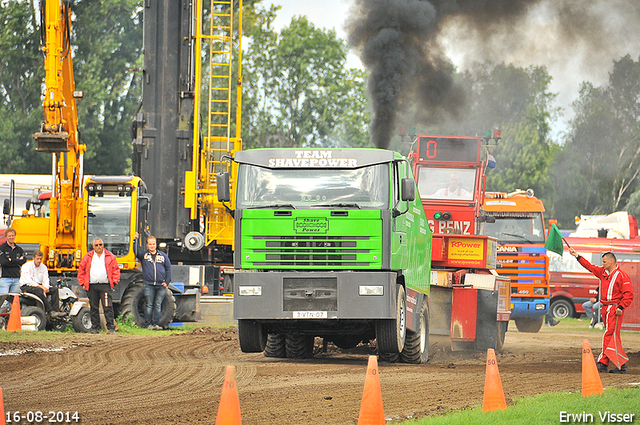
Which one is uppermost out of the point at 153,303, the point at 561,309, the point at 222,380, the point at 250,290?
the point at 250,290

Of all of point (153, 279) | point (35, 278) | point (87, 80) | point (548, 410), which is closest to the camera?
point (548, 410)

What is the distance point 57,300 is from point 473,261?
27.9 feet

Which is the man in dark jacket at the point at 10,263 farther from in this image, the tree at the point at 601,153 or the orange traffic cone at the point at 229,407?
the tree at the point at 601,153

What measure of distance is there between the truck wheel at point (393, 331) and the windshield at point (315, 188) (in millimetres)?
1483

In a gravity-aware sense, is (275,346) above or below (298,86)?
below

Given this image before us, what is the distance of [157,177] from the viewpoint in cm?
2441

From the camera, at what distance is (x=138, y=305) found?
2050 cm

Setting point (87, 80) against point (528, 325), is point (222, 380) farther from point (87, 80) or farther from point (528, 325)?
point (87, 80)

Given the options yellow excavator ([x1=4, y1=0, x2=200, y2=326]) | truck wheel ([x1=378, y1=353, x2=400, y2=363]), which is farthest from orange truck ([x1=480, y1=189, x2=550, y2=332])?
truck wheel ([x1=378, y1=353, x2=400, y2=363])

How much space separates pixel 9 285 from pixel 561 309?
21.0m

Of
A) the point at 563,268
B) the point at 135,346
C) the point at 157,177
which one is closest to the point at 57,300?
the point at 135,346

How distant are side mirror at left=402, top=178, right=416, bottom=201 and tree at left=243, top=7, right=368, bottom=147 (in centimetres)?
4027

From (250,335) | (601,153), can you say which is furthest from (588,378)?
(601,153)

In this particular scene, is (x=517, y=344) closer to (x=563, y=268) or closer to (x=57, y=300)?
(x=57, y=300)
